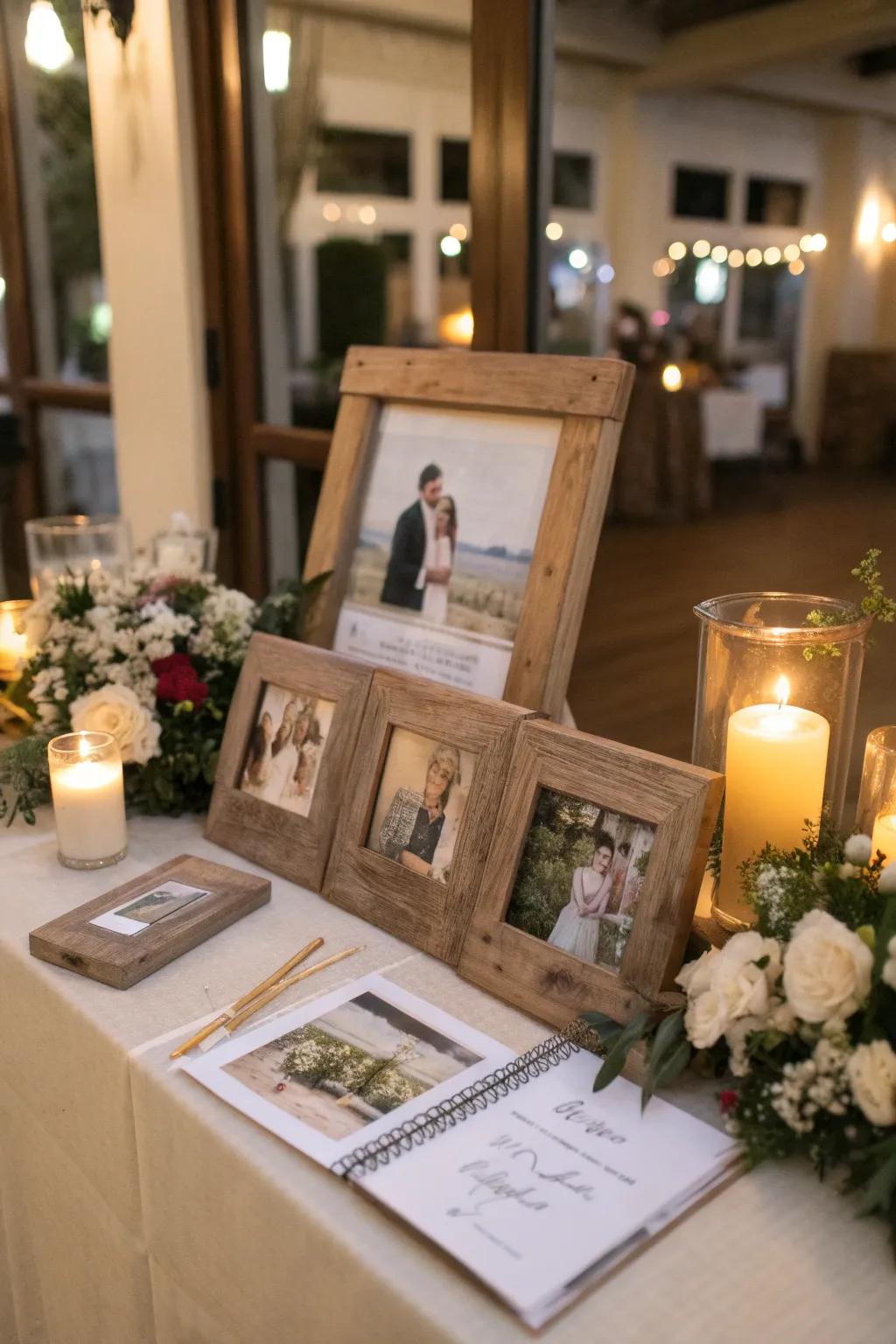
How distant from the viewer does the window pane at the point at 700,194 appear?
1269 mm

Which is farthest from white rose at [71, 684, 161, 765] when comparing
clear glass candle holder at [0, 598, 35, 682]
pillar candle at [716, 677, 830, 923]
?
pillar candle at [716, 677, 830, 923]

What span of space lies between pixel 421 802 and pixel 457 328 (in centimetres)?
85

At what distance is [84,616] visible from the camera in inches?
55.9

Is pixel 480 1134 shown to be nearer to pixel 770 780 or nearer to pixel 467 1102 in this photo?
pixel 467 1102

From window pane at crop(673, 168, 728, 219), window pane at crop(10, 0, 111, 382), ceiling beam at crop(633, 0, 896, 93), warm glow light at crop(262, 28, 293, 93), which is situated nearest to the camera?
ceiling beam at crop(633, 0, 896, 93)

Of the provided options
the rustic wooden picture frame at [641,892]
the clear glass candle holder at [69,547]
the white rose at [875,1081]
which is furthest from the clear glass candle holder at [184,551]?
the white rose at [875,1081]

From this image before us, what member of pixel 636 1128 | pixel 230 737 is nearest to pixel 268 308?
pixel 230 737

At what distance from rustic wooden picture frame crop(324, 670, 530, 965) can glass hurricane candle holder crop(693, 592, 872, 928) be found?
0.20 meters

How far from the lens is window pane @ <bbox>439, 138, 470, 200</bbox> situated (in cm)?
159

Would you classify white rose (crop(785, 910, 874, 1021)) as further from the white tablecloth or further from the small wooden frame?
the small wooden frame

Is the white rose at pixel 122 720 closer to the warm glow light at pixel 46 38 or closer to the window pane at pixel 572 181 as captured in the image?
the window pane at pixel 572 181

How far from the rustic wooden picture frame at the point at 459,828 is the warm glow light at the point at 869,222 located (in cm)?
63

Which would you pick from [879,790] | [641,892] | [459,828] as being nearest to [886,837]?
[879,790]

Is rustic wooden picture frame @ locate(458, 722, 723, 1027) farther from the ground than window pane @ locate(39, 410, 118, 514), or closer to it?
closer to it
